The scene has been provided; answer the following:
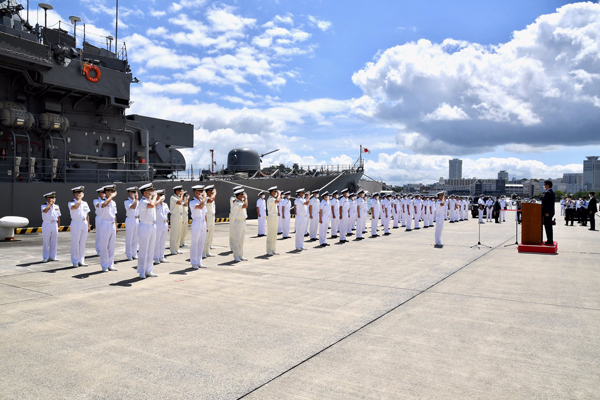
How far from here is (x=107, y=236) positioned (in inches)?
316

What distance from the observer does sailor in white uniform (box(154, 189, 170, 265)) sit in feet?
Result: 27.2

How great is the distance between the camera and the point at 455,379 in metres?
3.26

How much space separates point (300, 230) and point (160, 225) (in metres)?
4.18

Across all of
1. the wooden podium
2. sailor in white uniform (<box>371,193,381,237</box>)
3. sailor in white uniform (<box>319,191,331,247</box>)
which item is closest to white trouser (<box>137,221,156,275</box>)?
sailor in white uniform (<box>319,191,331,247</box>)

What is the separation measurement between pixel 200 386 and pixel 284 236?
39.8ft

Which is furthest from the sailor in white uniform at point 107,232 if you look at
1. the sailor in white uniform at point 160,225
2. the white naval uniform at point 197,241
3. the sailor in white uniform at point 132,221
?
the white naval uniform at point 197,241

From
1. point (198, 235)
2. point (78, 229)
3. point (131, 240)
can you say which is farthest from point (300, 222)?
point (78, 229)

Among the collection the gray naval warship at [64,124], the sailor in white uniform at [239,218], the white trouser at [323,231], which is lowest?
the white trouser at [323,231]

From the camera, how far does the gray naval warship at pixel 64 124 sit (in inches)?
567

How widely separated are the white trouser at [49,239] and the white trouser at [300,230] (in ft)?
18.9

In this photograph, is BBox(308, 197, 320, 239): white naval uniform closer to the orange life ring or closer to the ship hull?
the ship hull

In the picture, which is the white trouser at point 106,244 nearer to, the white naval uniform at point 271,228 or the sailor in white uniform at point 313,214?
the white naval uniform at point 271,228

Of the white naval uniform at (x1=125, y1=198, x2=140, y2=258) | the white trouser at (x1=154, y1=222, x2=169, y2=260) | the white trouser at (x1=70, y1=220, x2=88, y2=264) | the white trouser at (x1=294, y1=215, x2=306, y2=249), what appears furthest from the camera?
the white trouser at (x1=294, y1=215, x2=306, y2=249)

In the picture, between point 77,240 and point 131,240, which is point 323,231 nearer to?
point 131,240
